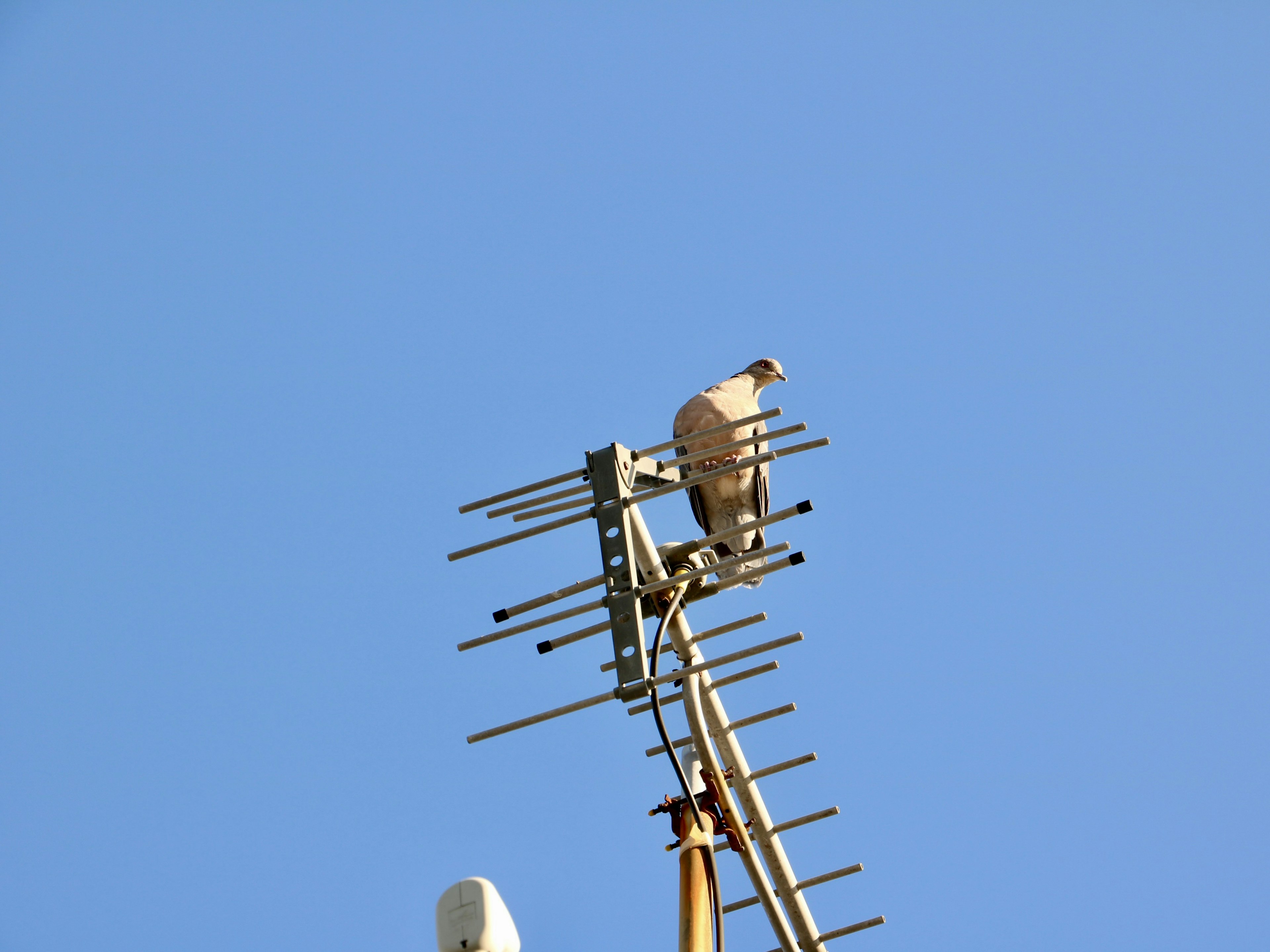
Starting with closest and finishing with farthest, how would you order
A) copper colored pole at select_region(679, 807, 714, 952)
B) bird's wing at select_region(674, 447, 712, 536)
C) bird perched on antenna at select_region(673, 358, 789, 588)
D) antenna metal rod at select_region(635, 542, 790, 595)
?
copper colored pole at select_region(679, 807, 714, 952), antenna metal rod at select_region(635, 542, 790, 595), bird perched on antenna at select_region(673, 358, 789, 588), bird's wing at select_region(674, 447, 712, 536)

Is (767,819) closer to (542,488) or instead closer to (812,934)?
(812,934)

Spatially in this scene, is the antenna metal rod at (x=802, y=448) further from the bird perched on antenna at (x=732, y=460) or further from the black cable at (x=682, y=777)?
the bird perched on antenna at (x=732, y=460)

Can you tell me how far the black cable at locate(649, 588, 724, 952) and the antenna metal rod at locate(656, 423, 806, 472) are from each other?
55cm

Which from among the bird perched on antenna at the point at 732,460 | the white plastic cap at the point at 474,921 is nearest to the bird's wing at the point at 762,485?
the bird perched on antenna at the point at 732,460

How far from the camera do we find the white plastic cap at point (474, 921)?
2.68 metres

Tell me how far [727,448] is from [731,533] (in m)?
0.48

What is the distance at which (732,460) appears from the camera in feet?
27.5

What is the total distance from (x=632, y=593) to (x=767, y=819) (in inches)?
35.2

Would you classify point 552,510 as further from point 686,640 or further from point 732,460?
point 732,460

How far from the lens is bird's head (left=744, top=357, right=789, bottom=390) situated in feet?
31.8

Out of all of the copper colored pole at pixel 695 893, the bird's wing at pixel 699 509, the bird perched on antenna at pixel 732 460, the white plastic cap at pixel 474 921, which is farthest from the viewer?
the bird's wing at pixel 699 509

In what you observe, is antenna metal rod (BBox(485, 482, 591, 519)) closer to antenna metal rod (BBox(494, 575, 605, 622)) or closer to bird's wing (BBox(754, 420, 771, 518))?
antenna metal rod (BBox(494, 575, 605, 622))

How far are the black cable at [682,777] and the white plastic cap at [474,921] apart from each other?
120 centimetres

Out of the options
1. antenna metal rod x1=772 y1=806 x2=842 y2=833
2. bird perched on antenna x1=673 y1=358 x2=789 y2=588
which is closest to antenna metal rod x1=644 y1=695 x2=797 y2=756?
antenna metal rod x1=772 y1=806 x2=842 y2=833
